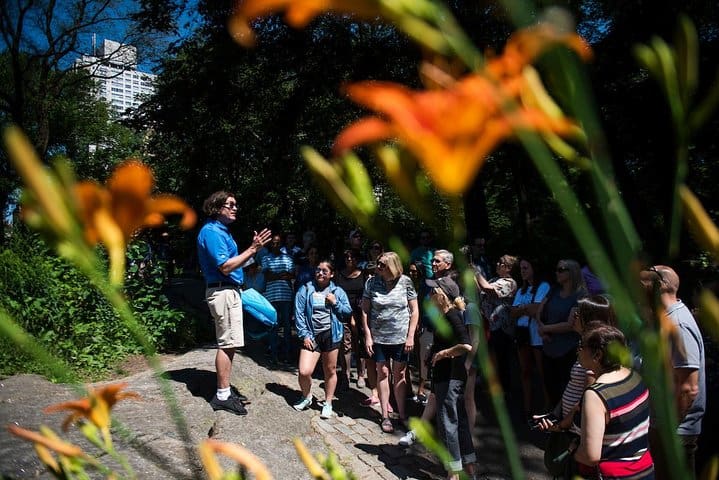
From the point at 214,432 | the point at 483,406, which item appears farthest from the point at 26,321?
the point at 483,406

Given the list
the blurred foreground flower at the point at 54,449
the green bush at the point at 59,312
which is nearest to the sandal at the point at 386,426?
the green bush at the point at 59,312

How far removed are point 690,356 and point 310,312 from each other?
3400 mm

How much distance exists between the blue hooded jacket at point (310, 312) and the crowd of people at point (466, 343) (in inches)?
0.4

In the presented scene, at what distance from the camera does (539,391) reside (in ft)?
20.5

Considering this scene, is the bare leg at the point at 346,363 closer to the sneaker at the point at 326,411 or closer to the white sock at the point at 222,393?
the sneaker at the point at 326,411

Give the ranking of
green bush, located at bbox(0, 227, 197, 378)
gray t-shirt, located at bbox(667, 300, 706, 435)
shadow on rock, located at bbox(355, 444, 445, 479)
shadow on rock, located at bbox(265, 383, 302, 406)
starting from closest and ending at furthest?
gray t-shirt, located at bbox(667, 300, 706, 435)
shadow on rock, located at bbox(355, 444, 445, 479)
shadow on rock, located at bbox(265, 383, 302, 406)
green bush, located at bbox(0, 227, 197, 378)

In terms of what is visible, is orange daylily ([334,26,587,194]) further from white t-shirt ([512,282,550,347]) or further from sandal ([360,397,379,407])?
sandal ([360,397,379,407])

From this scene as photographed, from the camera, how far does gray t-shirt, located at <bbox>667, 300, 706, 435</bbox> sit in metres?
2.56

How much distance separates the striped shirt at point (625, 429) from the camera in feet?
7.77

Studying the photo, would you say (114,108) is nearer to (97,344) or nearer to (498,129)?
(97,344)

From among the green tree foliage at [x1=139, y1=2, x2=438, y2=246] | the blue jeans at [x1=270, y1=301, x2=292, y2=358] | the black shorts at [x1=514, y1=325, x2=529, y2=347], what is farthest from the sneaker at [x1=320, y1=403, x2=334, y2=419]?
the green tree foliage at [x1=139, y1=2, x2=438, y2=246]

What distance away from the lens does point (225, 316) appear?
4332mm

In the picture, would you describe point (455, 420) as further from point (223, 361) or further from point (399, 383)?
point (223, 361)

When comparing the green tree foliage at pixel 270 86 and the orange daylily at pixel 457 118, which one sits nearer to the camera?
the orange daylily at pixel 457 118
